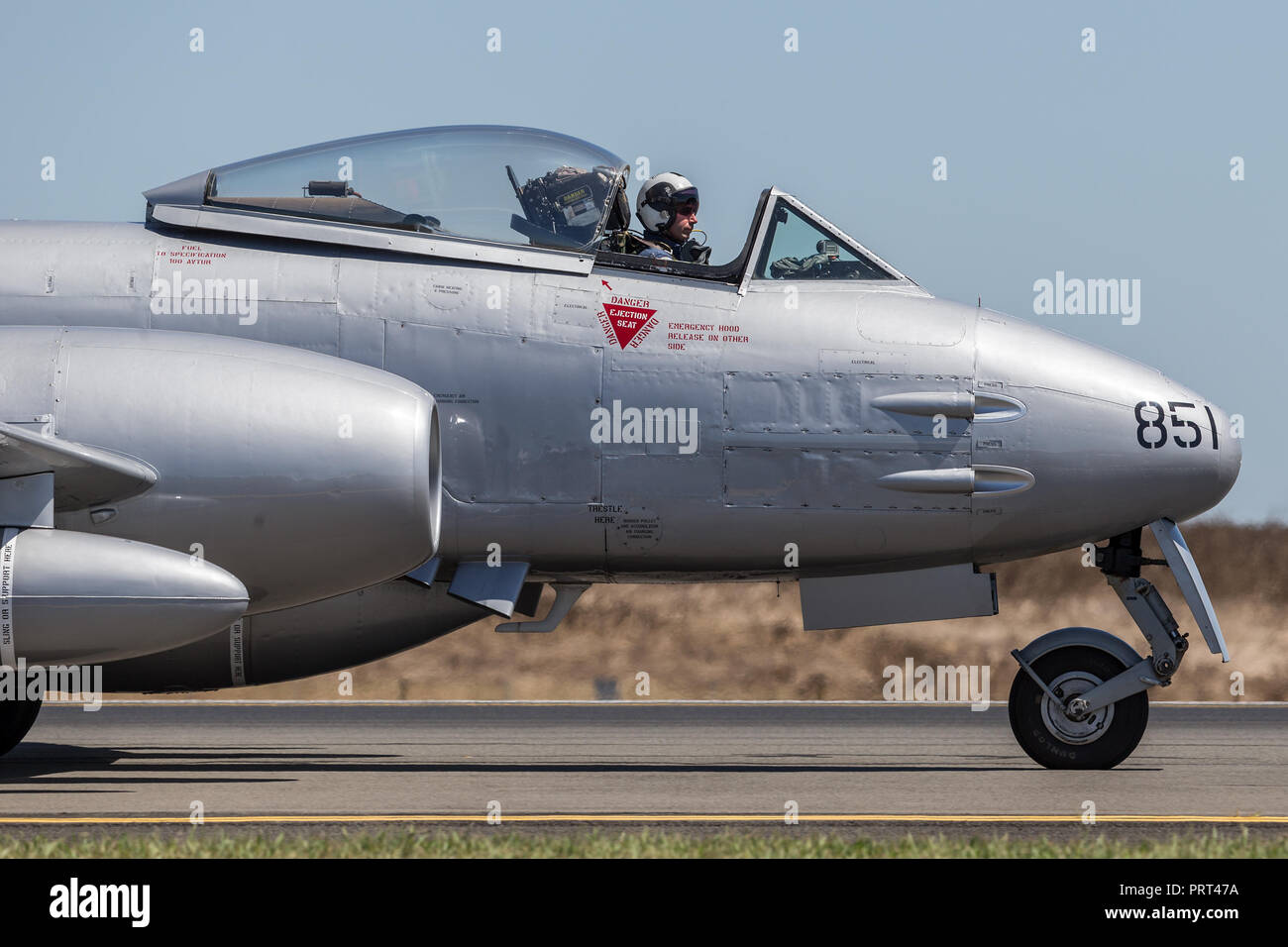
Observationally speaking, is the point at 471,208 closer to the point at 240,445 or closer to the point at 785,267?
the point at 785,267

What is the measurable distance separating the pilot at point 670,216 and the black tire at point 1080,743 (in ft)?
12.1

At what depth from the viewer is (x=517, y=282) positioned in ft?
36.8

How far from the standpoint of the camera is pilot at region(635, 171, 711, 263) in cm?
1200

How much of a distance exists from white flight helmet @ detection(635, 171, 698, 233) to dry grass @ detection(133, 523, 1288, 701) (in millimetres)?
14015

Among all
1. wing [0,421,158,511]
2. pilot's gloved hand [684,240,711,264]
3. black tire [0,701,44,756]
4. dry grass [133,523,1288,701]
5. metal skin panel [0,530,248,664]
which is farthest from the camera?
dry grass [133,523,1288,701]

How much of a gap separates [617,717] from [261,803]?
873 centimetres

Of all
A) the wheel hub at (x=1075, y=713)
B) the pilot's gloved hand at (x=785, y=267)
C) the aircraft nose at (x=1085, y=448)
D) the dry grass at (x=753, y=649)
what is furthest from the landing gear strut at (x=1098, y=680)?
the dry grass at (x=753, y=649)

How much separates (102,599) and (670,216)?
4936 millimetres

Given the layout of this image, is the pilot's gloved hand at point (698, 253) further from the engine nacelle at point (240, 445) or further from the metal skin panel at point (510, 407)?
the engine nacelle at point (240, 445)

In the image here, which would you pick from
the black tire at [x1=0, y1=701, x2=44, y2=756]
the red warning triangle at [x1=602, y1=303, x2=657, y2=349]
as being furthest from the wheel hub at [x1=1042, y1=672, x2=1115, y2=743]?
the black tire at [x1=0, y1=701, x2=44, y2=756]

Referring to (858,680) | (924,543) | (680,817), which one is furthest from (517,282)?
(858,680)

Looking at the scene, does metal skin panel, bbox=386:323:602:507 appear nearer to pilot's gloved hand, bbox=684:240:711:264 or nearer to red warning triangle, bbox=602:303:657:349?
red warning triangle, bbox=602:303:657:349
